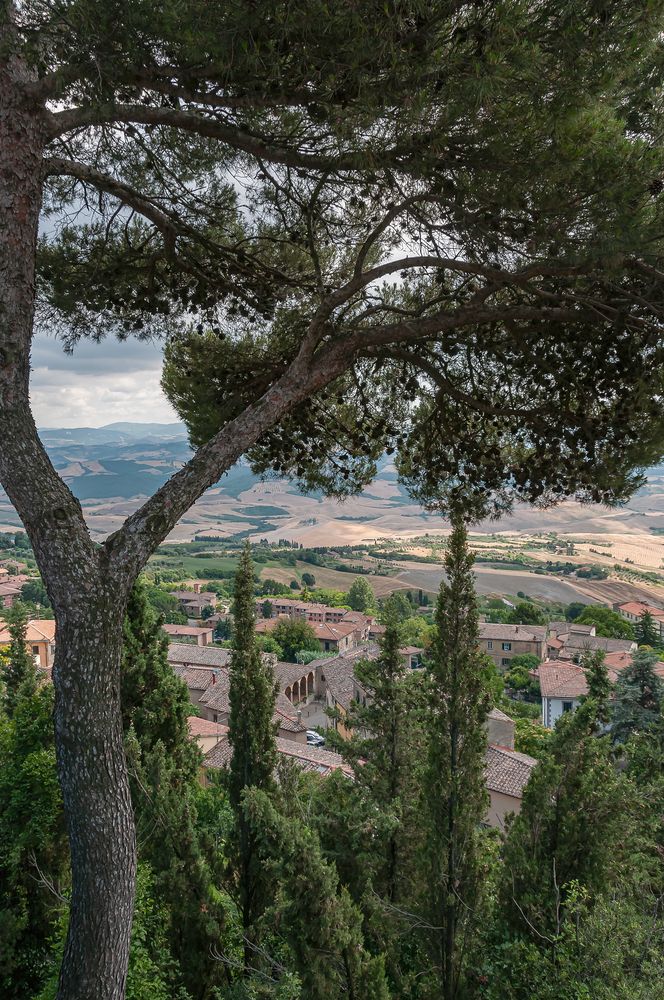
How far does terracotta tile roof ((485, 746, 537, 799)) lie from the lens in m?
20.6

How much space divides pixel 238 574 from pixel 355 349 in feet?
23.0

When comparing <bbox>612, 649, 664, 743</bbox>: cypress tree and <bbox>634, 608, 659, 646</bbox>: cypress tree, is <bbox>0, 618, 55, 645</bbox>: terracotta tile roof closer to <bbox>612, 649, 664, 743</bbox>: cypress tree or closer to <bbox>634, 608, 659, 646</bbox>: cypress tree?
<bbox>612, 649, 664, 743</bbox>: cypress tree

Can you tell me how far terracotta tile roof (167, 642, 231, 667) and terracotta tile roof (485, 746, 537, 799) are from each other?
27433 millimetres

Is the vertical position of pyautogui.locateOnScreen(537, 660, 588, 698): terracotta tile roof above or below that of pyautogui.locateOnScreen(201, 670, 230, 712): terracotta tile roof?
below

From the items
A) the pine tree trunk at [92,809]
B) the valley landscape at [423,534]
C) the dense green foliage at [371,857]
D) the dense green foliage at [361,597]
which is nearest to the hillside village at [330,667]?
the dense green foliage at [371,857]

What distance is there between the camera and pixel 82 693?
8.54 feet

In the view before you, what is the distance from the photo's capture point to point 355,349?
3.62m

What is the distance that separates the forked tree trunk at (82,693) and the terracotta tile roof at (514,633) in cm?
5184

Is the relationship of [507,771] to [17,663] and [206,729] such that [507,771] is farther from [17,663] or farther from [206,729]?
[17,663]

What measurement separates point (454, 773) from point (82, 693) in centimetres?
645

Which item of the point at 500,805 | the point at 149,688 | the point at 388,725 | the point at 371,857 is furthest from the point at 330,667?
the point at 371,857

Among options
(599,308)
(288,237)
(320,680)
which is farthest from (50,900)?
(320,680)

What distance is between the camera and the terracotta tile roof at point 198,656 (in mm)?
47062

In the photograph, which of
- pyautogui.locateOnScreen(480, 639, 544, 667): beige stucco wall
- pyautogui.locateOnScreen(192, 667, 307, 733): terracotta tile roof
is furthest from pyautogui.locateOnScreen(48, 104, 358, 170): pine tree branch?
pyautogui.locateOnScreen(480, 639, 544, 667): beige stucco wall
